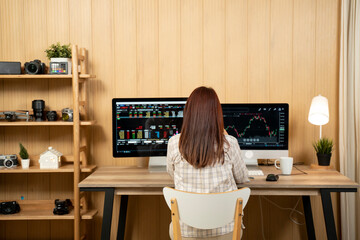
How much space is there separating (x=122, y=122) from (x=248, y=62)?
42.6 inches

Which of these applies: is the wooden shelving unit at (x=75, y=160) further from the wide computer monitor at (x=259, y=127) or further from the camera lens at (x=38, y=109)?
the wide computer monitor at (x=259, y=127)

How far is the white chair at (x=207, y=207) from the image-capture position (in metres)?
1.79

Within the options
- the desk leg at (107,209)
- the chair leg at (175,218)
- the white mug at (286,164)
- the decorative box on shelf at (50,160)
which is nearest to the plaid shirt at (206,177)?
the chair leg at (175,218)

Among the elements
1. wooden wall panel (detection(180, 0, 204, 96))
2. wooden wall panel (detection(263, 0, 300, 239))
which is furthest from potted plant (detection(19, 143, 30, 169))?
wooden wall panel (detection(263, 0, 300, 239))

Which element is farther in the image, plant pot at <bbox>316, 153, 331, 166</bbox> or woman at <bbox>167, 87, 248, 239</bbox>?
plant pot at <bbox>316, 153, 331, 166</bbox>

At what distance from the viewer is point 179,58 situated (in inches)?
122

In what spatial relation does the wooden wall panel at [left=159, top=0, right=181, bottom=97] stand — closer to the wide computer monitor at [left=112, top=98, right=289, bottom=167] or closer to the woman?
the wide computer monitor at [left=112, top=98, right=289, bottom=167]

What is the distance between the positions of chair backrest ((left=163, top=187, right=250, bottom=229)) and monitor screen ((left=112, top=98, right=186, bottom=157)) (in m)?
0.96

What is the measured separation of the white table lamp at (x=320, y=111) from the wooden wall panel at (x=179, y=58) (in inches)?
10.2

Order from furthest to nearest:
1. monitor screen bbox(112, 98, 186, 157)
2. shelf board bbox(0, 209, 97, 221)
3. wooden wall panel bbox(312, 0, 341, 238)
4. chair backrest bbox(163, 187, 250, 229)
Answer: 1. wooden wall panel bbox(312, 0, 341, 238)
2. shelf board bbox(0, 209, 97, 221)
3. monitor screen bbox(112, 98, 186, 157)
4. chair backrest bbox(163, 187, 250, 229)

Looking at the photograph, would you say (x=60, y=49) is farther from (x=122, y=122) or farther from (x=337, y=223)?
(x=337, y=223)

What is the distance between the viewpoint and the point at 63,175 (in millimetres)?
3146

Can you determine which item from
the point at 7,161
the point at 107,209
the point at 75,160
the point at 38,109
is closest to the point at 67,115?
the point at 38,109

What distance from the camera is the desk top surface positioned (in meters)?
2.33
